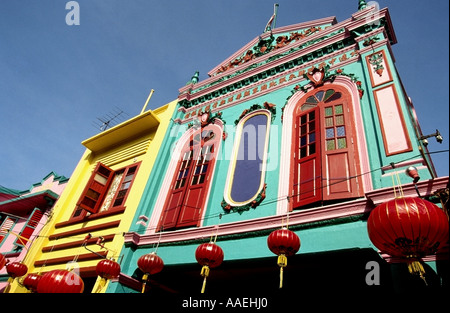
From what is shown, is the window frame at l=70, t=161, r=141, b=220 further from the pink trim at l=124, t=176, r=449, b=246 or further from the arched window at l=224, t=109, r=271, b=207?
the arched window at l=224, t=109, r=271, b=207

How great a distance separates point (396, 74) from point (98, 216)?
870 cm

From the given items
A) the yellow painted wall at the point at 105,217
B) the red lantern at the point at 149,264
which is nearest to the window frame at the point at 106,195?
the yellow painted wall at the point at 105,217

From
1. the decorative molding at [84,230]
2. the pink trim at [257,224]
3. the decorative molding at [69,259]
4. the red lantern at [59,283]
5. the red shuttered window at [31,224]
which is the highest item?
the red shuttered window at [31,224]

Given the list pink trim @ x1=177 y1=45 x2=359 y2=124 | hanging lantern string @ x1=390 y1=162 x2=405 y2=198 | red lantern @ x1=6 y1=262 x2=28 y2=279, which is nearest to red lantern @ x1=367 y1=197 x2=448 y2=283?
hanging lantern string @ x1=390 y1=162 x2=405 y2=198

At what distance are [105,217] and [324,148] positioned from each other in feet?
21.5

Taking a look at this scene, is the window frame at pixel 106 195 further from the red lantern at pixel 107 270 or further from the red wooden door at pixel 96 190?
the red lantern at pixel 107 270

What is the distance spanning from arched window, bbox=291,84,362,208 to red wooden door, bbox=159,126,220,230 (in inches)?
94.4

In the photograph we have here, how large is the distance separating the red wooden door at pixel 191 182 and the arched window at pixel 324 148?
240cm

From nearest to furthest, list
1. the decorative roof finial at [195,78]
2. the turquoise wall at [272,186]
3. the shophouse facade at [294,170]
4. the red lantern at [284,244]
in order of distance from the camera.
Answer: the red lantern at [284,244] → the turquoise wall at [272,186] → the shophouse facade at [294,170] → the decorative roof finial at [195,78]

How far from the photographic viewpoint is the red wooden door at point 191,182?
7.13m

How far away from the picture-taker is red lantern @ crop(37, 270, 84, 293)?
548cm

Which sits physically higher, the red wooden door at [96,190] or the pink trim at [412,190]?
the red wooden door at [96,190]

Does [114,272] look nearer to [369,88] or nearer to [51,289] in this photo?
[51,289]
